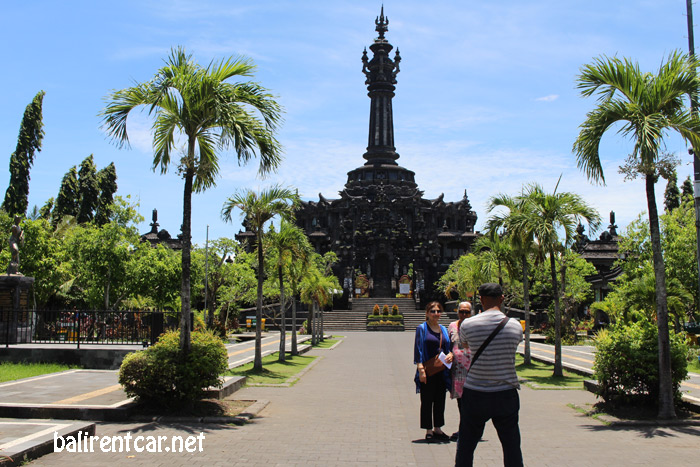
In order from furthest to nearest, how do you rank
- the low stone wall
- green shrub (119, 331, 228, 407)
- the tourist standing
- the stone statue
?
1. the stone statue
2. the low stone wall
3. green shrub (119, 331, 228, 407)
4. the tourist standing

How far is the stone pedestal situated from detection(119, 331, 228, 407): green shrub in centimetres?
1014

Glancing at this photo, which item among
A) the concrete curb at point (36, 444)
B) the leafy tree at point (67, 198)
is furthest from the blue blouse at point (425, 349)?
the leafy tree at point (67, 198)

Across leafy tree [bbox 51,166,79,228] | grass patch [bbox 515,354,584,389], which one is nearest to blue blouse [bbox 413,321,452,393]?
grass patch [bbox 515,354,584,389]

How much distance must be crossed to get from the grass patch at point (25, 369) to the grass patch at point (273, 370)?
4483 mm

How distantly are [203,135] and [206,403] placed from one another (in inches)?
197

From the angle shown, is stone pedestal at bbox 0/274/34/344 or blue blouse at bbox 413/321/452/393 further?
stone pedestal at bbox 0/274/34/344

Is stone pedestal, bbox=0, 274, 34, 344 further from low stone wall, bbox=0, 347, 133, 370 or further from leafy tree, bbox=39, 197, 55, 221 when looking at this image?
leafy tree, bbox=39, 197, 55, 221

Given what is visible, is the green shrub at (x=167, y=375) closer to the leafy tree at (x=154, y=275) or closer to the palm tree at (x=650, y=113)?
the palm tree at (x=650, y=113)

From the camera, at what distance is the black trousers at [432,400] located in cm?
938

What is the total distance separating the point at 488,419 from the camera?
602 cm

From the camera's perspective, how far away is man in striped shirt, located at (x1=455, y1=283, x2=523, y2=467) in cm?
602

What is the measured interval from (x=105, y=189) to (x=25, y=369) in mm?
35065

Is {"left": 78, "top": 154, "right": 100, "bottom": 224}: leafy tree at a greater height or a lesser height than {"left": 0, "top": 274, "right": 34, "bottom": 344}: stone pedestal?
greater

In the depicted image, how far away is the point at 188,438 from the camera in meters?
9.26
